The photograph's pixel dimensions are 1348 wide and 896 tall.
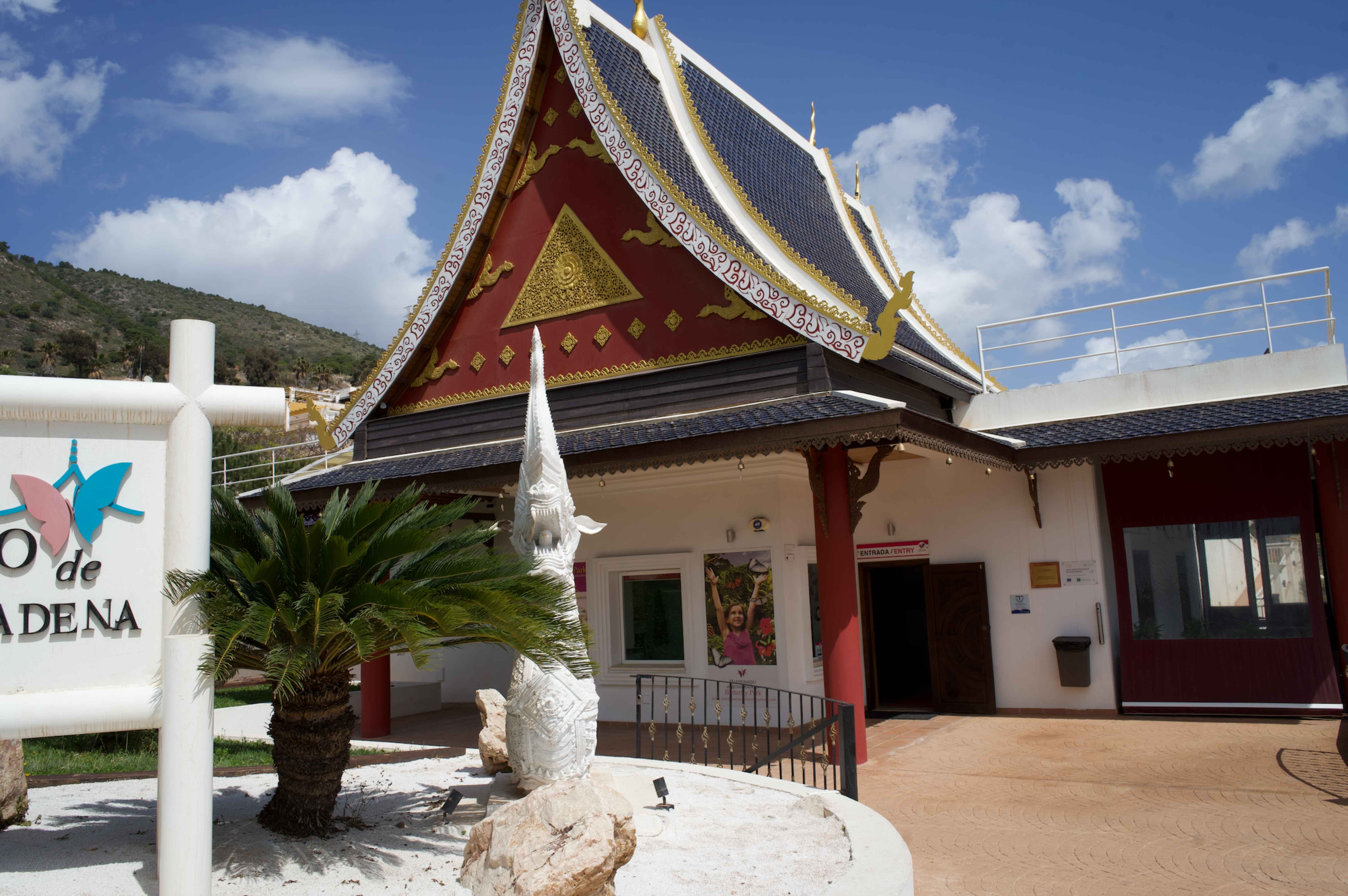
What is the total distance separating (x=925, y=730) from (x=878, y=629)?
394cm

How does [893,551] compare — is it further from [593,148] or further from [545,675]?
[545,675]

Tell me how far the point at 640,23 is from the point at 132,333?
1911 inches

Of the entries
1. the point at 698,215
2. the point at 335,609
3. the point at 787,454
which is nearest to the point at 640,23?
the point at 698,215

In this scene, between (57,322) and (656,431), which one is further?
(57,322)

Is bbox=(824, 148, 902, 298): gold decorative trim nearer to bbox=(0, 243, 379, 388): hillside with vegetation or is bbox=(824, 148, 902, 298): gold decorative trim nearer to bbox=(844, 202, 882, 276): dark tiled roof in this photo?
bbox=(844, 202, 882, 276): dark tiled roof

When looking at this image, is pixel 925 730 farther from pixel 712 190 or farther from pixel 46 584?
pixel 46 584

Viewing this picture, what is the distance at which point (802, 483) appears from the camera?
11547 millimetres

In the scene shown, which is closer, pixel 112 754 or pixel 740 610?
pixel 112 754

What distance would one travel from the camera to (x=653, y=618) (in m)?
12.0

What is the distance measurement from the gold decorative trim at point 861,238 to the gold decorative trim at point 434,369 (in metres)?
6.81

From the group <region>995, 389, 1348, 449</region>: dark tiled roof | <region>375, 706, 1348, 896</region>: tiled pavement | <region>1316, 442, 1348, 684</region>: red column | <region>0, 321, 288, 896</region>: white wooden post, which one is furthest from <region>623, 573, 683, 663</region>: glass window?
<region>0, 321, 288, 896</region>: white wooden post

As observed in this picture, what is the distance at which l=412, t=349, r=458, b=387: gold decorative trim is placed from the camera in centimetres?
1265

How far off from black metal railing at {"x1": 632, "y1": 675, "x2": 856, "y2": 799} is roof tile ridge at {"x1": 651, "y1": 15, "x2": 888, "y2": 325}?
421cm

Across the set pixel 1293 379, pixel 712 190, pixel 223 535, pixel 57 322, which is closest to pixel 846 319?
pixel 712 190
